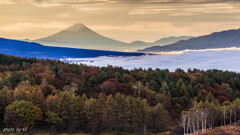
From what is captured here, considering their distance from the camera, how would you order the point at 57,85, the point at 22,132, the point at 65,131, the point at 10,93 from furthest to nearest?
the point at 57,85
the point at 10,93
the point at 65,131
the point at 22,132

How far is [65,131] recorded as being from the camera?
10781 cm

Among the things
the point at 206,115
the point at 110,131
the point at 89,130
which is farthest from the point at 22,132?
the point at 206,115

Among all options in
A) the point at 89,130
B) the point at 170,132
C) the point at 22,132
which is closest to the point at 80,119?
the point at 89,130

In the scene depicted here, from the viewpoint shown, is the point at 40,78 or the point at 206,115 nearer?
the point at 206,115

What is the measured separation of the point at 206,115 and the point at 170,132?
14.6 m

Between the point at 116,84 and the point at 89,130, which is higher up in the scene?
the point at 116,84

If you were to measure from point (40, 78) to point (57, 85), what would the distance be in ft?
37.3

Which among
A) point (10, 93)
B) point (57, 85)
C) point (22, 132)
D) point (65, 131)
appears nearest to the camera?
point (22, 132)

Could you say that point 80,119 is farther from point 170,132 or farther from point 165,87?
point 165,87

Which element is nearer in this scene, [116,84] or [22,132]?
[22,132]

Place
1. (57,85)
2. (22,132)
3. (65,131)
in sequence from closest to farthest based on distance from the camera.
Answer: (22,132) < (65,131) < (57,85)

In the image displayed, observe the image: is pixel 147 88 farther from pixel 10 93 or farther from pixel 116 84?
pixel 10 93

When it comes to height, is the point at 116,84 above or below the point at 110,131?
above

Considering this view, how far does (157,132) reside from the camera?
11044cm
